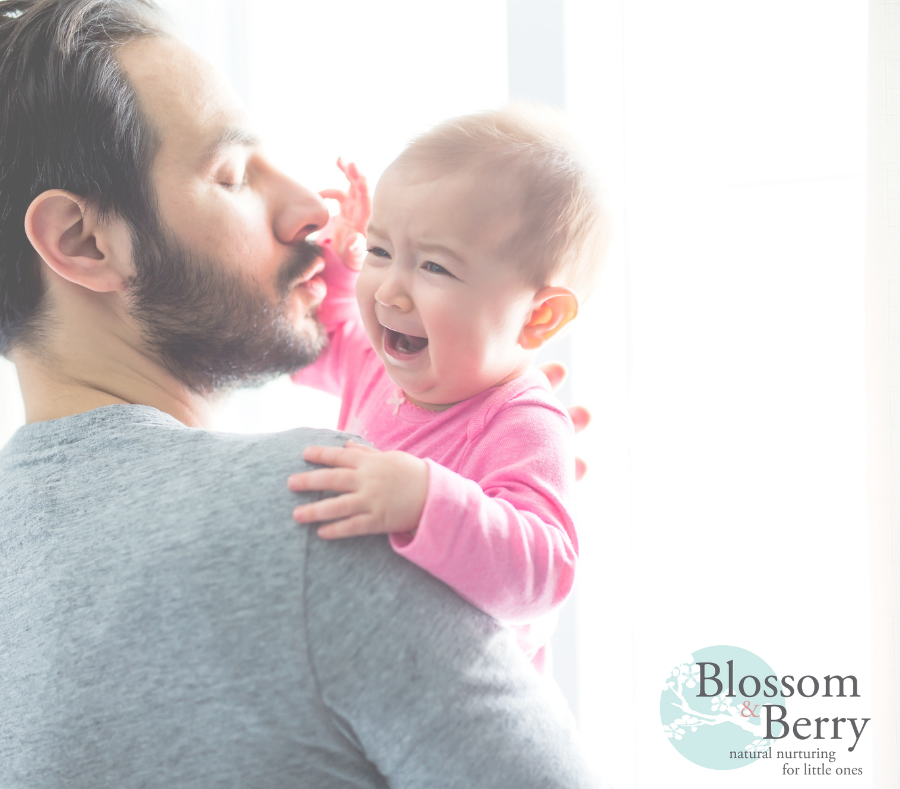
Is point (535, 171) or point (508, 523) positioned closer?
point (508, 523)

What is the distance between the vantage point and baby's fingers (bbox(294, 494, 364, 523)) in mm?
673

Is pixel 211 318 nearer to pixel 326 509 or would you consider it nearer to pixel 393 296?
pixel 393 296

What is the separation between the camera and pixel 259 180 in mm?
1151

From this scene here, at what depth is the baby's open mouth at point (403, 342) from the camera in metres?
1.06

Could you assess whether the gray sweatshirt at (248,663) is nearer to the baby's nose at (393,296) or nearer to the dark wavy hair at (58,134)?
the baby's nose at (393,296)

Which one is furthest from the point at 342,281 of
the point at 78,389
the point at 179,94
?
the point at 78,389

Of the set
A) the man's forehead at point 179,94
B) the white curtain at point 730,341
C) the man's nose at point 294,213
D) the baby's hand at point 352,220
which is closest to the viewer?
the man's forehead at point 179,94

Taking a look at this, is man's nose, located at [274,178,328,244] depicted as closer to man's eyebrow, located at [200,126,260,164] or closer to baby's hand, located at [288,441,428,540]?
man's eyebrow, located at [200,126,260,164]

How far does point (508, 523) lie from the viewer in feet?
2.68

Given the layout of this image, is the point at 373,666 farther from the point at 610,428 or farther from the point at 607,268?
the point at 610,428

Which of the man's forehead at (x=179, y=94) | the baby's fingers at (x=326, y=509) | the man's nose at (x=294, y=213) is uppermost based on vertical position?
the man's forehead at (x=179, y=94)

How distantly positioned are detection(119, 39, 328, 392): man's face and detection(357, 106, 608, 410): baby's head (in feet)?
0.62

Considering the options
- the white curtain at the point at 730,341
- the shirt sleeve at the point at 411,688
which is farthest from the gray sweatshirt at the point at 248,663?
the white curtain at the point at 730,341

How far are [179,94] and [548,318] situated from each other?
24.4 inches
